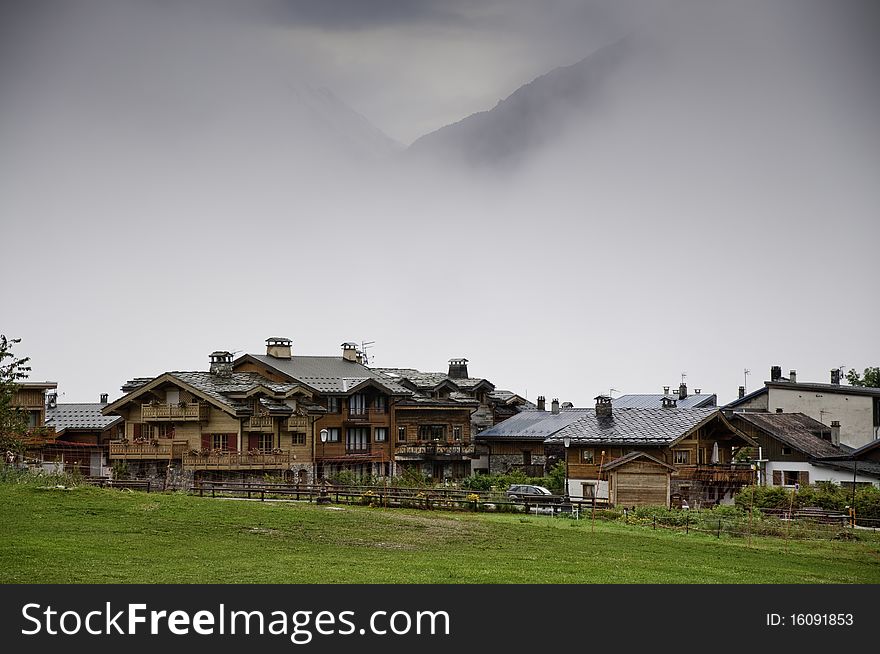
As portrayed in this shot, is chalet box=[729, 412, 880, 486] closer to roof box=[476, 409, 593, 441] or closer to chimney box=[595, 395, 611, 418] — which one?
chimney box=[595, 395, 611, 418]

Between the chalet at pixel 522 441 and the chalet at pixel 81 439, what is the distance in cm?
2860

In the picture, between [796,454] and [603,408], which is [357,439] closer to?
[603,408]

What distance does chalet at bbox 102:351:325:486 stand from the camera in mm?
71188

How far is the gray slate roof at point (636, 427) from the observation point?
65.4 meters

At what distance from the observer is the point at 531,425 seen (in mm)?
91500

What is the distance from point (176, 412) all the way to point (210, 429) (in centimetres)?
233

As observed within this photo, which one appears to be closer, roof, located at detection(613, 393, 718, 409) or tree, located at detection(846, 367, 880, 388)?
roof, located at detection(613, 393, 718, 409)

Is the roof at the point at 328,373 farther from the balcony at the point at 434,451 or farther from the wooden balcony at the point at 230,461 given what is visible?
the wooden balcony at the point at 230,461

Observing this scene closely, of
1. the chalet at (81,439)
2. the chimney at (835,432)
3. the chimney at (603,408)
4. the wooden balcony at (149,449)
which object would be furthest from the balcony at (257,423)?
the chimney at (835,432)

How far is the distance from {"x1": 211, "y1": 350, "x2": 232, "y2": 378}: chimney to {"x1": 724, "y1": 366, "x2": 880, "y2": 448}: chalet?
120 feet

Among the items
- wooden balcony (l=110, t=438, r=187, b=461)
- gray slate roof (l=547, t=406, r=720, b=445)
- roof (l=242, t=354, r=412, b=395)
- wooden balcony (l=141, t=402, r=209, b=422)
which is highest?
roof (l=242, t=354, r=412, b=395)

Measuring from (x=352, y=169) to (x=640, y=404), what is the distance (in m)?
48.9

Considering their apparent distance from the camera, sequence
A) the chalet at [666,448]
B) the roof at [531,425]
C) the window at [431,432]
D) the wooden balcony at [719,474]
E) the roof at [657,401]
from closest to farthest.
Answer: the wooden balcony at [719,474] < the chalet at [666,448] < the window at [431,432] < the roof at [531,425] < the roof at [657,401]

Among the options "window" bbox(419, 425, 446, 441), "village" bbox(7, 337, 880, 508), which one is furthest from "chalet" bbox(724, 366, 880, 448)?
"window" bbox(419, 425, 446, 441)
